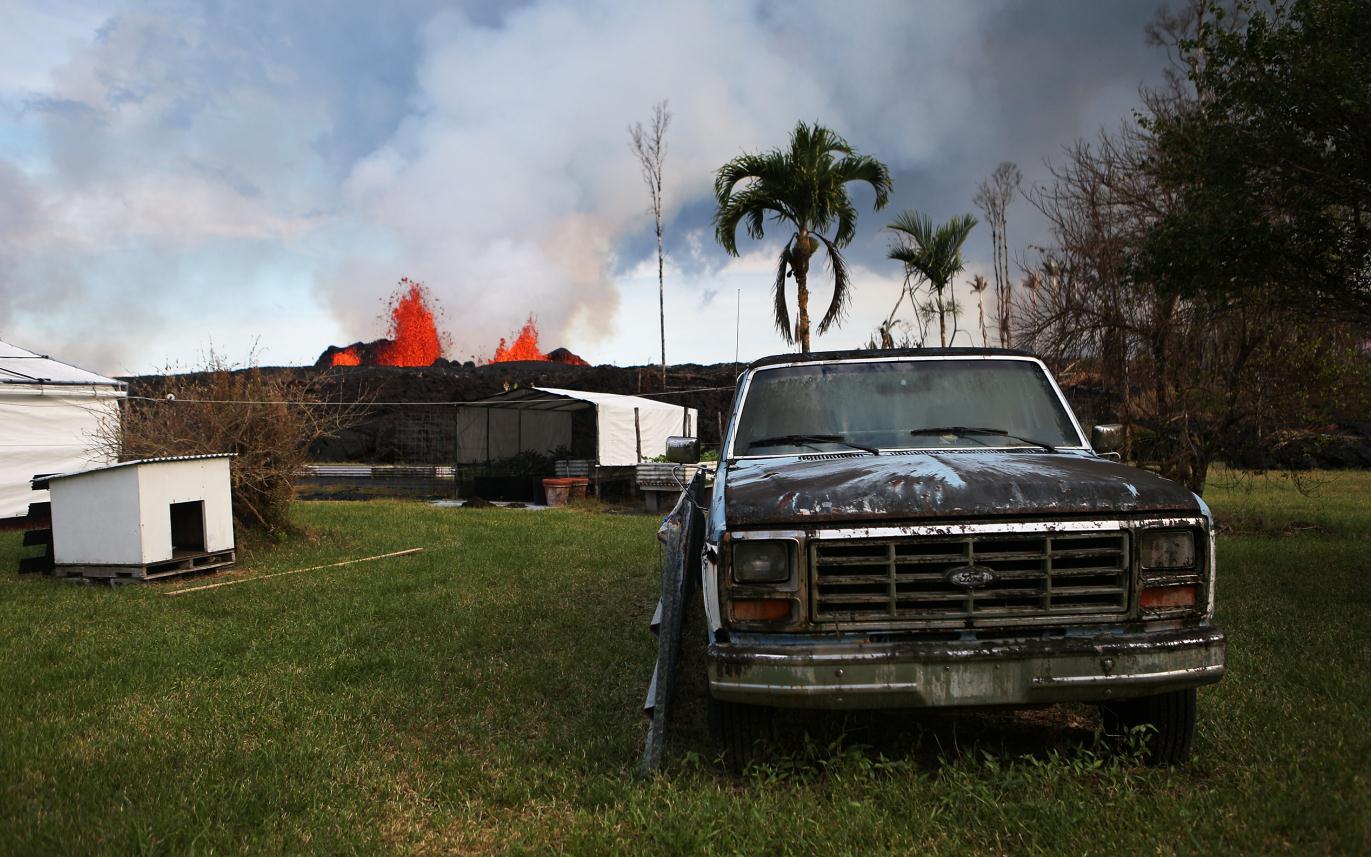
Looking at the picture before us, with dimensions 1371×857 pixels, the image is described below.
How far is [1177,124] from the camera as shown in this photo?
8086mm

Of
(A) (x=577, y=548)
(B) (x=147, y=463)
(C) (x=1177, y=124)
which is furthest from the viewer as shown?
(A) (x=577, y=548)

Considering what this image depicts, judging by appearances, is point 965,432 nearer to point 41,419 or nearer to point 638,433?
point 41,419

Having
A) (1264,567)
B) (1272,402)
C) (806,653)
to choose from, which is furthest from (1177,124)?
(806,653)

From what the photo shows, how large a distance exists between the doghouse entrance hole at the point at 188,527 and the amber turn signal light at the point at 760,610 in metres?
8.35

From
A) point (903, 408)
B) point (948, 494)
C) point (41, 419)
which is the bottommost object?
point (948, 494)

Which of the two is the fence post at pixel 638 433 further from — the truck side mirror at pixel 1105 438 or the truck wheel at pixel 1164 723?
the truck wheel at pixel 1164 723

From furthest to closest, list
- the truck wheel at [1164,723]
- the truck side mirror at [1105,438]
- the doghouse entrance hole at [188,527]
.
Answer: the doghouse entrance hole at [188,527]
the truck side mirror at [1105,438]
the truck wheel at [1164,723]

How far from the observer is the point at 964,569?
10.7ft

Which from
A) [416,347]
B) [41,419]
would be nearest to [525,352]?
[416,347]

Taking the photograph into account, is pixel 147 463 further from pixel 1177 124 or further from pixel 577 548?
pixel 1177 124

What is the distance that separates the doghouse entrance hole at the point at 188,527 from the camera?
31.8 feet

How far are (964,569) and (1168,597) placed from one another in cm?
81

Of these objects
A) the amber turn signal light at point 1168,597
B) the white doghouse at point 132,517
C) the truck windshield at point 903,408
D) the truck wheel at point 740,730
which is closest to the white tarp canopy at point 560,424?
the white doghouse at point 132,517

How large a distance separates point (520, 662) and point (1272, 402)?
10911 mm
